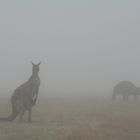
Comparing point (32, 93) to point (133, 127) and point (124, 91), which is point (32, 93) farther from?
point (124, 91)

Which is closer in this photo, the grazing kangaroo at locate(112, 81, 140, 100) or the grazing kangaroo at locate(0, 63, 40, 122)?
the grazing kangaroo at locate(0, 63, 40, 122)

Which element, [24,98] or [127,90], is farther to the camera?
[127,90]

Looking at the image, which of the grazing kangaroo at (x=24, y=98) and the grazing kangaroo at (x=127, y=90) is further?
the grazing kangaroo at (x=127, y=90)

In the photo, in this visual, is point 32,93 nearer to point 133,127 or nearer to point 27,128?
point 27,128

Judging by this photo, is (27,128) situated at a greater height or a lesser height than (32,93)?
lesser

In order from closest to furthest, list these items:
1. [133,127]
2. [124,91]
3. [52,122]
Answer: [133,127], [52,122], [124,91]

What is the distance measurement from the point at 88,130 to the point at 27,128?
265 centimetres

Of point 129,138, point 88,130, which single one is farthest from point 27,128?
point 129,138

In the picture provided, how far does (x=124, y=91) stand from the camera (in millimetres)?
43812

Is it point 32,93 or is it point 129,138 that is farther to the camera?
point 32,93

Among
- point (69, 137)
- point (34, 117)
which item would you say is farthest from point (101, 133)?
point (34, 117)

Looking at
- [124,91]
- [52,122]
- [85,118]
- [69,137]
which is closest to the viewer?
[69,137]

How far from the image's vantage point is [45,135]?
17.2 m

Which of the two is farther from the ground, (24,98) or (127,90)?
(127,90)
